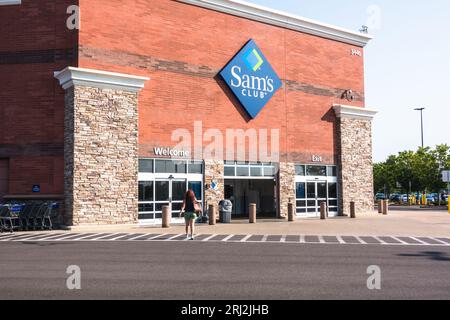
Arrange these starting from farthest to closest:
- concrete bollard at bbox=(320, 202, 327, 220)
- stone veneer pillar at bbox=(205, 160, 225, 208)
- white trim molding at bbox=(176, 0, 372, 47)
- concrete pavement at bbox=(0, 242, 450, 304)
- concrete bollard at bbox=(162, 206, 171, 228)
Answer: concrete bollard at bbox=(320, 202, 327, 220), white trim molding at bbox=(176, 0, 372, 47), stone veneer pillar at bbox=(205, 160, 225, 208), concrete bollard at bbox=(162, 206, 171, 228), concrete pavement at bbox=(0, 242, 450, 304)

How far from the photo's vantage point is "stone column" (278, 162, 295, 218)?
2745 cm

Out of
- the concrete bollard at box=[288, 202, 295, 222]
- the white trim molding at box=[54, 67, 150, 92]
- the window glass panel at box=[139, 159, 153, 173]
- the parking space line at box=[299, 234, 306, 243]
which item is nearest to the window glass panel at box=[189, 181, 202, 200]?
the window glass panel at box=[139, 159, 153, 173]

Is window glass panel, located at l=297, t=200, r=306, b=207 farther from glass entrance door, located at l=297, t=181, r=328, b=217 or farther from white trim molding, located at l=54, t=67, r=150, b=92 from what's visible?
white trim molding, located at l=54, t=67, r=150, b=92

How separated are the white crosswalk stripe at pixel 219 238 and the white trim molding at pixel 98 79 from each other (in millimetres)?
6702

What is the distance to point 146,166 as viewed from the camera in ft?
74.7

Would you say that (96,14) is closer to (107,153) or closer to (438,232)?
(107,153)

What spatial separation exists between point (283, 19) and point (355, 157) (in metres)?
10.0

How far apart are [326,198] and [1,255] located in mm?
21259

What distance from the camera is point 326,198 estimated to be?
2978cm

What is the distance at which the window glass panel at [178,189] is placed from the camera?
23.7 meters

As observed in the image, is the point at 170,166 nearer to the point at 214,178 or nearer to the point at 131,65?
the point at 214,178

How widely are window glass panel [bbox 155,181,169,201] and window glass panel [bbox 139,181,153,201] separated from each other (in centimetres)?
33

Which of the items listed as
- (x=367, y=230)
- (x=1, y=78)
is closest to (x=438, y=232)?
(x=367, y=230)

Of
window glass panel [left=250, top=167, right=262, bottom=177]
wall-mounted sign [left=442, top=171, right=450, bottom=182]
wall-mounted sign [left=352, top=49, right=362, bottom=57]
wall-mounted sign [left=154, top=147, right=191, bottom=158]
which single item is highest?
wall-mounted sign [left=352, top=49, right=362, bottom=57]
